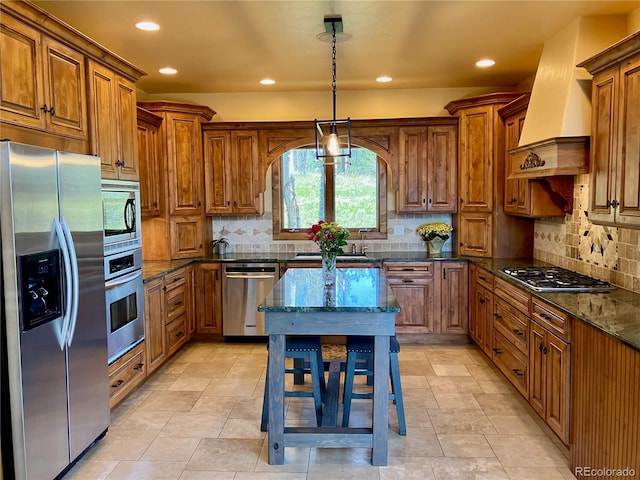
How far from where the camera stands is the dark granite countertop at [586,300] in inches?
90.7

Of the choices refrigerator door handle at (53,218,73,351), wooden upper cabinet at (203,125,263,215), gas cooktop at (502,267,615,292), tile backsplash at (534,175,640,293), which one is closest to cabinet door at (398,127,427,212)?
tile backsplash at (534,175,640,293)

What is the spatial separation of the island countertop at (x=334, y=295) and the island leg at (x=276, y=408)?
0.76 ft

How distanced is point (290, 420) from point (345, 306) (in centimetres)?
118

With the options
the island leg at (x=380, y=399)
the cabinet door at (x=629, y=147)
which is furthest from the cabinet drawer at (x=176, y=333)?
the cabinet door at (x=629, y=147)

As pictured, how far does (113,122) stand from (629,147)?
3.23 meters

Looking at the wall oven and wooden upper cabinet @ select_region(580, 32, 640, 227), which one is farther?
the wall oven

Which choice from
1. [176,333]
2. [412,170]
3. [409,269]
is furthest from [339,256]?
[176,333]

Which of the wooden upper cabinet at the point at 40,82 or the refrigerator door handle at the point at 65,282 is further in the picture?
the refrigerator door handle at the point at 65,282

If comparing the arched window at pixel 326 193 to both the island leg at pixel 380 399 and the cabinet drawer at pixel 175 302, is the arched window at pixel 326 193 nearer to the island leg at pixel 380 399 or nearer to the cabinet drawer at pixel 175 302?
the cabinet drawer at pixel 175 302

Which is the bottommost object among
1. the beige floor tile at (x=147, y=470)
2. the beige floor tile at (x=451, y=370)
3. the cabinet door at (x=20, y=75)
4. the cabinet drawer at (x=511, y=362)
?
the beige floor tile at (x=147, y=470)

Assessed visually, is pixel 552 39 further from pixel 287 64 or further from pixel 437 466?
pixel 437 466

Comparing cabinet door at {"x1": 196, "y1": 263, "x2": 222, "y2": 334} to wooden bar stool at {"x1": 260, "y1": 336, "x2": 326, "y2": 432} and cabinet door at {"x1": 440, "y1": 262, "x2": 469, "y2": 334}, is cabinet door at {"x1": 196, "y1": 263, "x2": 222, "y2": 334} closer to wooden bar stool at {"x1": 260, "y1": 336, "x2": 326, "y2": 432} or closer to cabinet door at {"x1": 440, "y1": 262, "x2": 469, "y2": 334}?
wooden bar stool at {"x1": 260, "y1": 336, "x2": 326, "y2": 432}

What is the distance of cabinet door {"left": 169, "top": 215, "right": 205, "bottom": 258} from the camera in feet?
17.0

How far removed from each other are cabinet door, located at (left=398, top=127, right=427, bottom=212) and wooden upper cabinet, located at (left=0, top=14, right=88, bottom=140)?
129 inches
